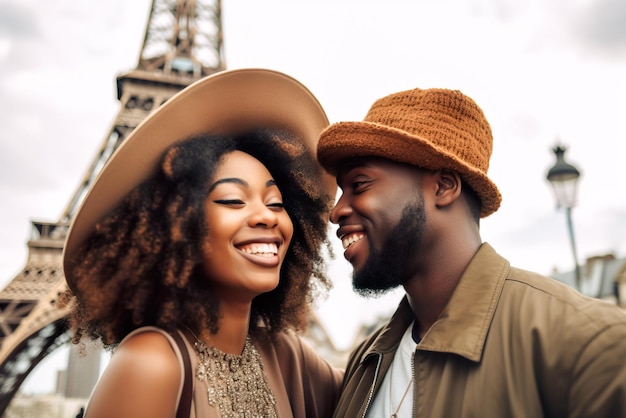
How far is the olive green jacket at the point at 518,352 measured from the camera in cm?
192

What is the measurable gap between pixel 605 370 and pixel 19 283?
19.3 metres

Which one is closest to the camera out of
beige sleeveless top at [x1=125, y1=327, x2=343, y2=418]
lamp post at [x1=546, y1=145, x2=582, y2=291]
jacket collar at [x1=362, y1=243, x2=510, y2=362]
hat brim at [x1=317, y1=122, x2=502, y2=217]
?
jacket collar at [x1=362, y1=243, x2=510, y2=362]

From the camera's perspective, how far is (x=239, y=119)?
288 cm

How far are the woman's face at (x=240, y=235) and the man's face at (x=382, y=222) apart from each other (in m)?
0.38

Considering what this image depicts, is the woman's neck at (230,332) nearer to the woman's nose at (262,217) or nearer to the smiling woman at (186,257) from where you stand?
the smiling woman at (186,257)

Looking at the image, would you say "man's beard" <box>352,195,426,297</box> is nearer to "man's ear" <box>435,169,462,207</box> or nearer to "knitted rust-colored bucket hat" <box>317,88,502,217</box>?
"man's ear" <box>435,169,462,207</box>

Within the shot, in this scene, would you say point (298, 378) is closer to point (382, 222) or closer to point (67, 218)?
point (382, 222)

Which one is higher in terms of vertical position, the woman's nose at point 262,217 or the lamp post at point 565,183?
the lamp post at point 565,183

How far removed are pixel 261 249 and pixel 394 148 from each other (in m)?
0.78

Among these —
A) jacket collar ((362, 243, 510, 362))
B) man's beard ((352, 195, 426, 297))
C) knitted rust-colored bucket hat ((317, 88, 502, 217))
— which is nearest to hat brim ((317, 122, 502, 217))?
knitted rust-colored bucket hat ((317, 88, 502, 217))

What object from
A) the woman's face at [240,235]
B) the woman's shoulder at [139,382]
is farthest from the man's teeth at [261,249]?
the woman's shoulder at [139,382]

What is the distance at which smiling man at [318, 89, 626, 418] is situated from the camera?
206 cm

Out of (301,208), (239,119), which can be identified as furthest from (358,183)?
(239,119)

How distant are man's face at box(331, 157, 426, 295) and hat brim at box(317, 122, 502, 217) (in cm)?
8
